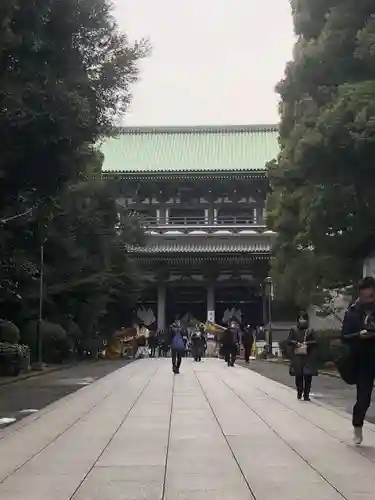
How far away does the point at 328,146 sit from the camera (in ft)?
46.6

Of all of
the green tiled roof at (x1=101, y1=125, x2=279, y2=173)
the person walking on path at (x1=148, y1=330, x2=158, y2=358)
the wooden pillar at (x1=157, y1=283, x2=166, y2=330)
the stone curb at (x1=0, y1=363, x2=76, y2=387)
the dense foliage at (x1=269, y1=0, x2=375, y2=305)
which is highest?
the green tiled roof at (x1=101, y1=125, x2=279, y2=173)

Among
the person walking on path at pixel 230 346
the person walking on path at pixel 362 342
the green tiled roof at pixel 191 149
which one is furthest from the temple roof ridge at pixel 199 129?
the person walking on path at pixel 362 342

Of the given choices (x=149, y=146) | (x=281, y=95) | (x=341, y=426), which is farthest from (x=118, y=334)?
(x=341, y=426)

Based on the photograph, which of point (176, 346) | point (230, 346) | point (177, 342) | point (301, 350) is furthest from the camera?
point (230, 346)

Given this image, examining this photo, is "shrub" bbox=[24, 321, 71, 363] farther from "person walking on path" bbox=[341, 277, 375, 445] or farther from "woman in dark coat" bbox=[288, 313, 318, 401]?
"person walking on path" bbox=[341, 277, 375, 445]

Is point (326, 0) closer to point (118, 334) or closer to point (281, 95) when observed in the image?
point (281, 95)

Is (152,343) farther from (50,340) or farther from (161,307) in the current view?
(50,340)

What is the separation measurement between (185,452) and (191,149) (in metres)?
42.4

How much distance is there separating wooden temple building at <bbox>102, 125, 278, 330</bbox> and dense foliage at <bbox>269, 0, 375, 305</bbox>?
18.9 meters

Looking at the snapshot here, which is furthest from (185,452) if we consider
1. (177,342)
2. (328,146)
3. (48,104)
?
(177,342)

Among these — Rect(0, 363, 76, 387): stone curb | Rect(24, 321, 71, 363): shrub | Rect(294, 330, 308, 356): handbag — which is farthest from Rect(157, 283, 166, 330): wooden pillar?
Rect(294, 330, 308, 356): handbag

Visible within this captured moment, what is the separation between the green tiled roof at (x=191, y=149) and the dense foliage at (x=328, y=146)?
21.4 meters

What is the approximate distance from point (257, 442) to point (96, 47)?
972cm

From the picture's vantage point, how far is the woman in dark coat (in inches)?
555
